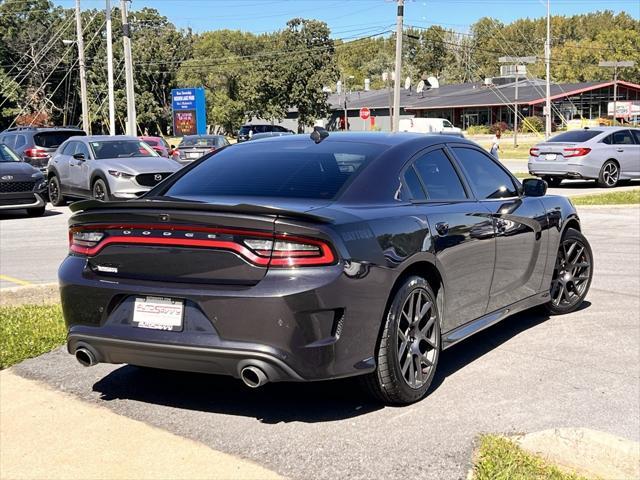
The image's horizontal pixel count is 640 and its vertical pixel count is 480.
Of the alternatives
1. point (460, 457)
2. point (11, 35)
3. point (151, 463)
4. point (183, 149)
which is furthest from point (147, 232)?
point (11, 35)

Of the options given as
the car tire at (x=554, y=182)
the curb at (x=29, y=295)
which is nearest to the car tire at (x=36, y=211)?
the curb at (x=29, y=295)

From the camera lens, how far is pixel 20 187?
16516 mm

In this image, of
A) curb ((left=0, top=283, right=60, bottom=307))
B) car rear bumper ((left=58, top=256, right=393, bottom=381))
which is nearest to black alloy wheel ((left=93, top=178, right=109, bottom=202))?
curb ((left=0, top=283, right=60, bottom=307))

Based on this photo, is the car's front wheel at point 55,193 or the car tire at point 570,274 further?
the car's front wheel at point 55,193

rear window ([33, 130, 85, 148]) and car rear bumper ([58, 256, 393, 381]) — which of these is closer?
car rear bumper ([58, 256, 393, 381])

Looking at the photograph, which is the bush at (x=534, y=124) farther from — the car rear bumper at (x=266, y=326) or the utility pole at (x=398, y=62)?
the car rear bumper at (x=266, y=326)

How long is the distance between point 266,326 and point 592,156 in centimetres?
1962

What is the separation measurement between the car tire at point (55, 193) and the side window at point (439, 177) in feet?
49.6

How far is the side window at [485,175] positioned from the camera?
5973 millimetres

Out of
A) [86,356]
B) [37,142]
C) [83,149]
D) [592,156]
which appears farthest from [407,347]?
[37,142]

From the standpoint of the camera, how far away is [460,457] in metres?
3.99

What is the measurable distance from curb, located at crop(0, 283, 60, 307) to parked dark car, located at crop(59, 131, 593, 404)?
9.46 ft

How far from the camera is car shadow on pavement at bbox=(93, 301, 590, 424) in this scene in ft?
15.3

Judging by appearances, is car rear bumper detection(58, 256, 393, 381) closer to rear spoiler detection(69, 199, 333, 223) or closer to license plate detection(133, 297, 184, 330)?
license plate detection(133, 297, 184, 330)
